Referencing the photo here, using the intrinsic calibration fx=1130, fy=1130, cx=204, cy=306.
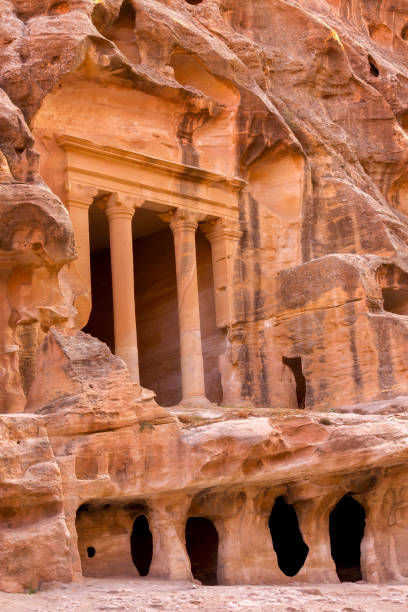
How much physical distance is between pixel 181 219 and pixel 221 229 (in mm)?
943

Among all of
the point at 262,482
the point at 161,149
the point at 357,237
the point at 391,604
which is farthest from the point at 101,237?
the point at 391,604

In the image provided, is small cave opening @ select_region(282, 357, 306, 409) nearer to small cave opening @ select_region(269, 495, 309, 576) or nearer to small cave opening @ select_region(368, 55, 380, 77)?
small cave opening @ select_region(269, 495, 309, 576)

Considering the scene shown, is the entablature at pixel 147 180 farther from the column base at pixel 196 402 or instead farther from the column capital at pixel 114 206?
the column base at pixel 196 402

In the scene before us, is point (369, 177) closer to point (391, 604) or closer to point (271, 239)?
point (271, 239)

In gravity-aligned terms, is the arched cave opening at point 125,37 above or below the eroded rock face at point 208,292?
above

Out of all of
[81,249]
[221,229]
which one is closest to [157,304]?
[221,229]

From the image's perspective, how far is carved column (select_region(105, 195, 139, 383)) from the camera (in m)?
22.0

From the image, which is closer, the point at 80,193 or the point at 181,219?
the point at 80,193

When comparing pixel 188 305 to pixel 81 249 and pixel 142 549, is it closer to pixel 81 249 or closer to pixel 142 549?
pixel 81 249

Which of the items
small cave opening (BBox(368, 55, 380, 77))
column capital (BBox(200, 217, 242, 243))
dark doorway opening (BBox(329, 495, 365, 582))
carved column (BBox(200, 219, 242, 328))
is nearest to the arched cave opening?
column capital (BBox(200, 217, 242, 243))

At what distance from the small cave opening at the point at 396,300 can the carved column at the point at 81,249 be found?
6.16m

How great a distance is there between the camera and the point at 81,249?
2153cm

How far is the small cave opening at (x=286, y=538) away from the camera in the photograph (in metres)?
21.4

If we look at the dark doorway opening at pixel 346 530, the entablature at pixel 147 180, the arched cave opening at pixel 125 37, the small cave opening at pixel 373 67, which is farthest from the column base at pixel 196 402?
the small cave opening at pixel 373 67
